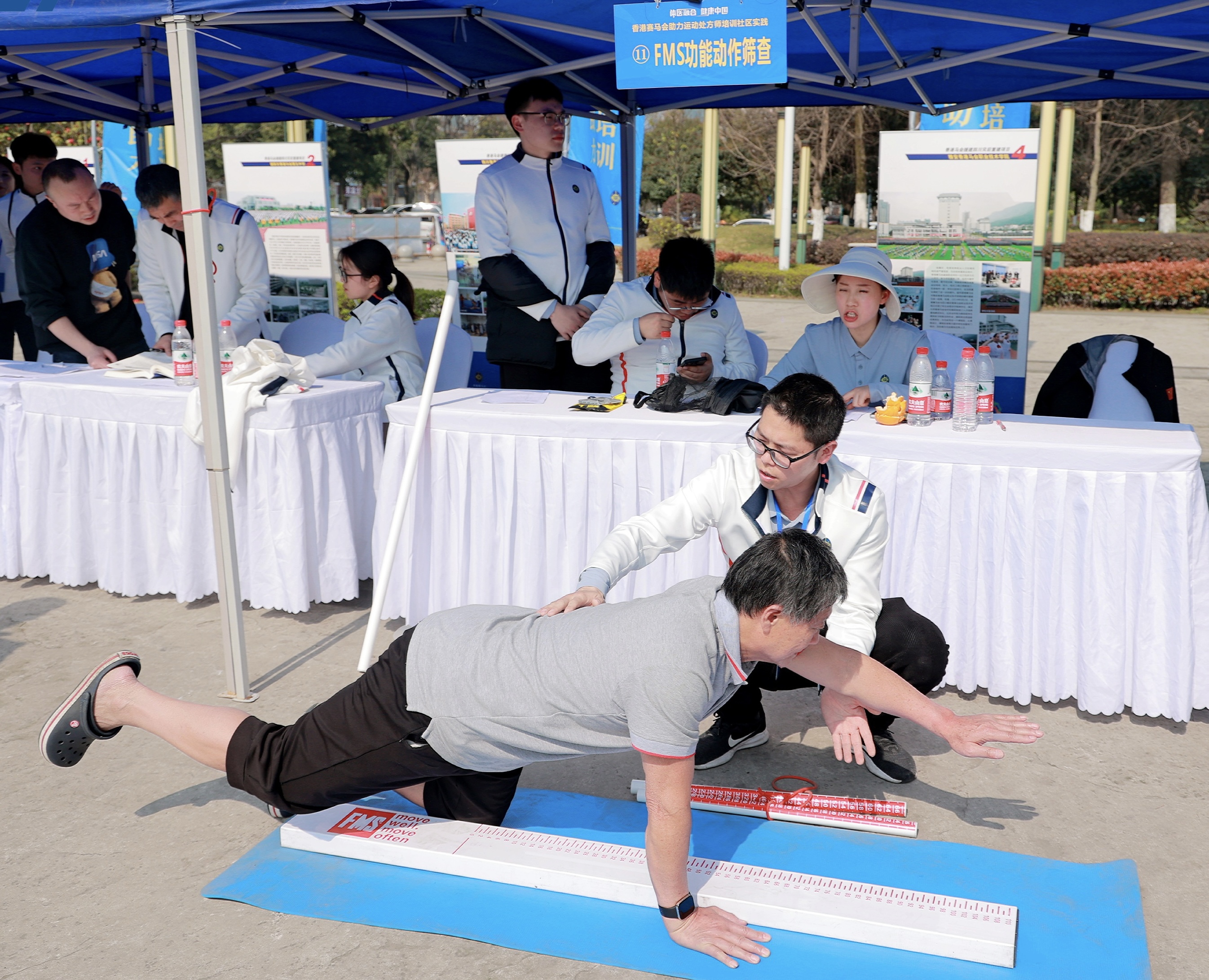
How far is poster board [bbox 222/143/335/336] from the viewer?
8.09 meters

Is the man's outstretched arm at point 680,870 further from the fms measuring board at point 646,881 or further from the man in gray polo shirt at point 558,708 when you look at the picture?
the fms measuring board at point 646,881

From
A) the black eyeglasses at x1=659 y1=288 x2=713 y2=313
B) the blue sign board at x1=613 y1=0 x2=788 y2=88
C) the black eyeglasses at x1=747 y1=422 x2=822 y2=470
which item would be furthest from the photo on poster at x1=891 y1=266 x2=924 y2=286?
the black eyeglasses at x1=747 y1=422 x2=822 y2=470

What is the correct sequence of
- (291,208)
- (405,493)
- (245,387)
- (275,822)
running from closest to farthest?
(275,822), (405,493), (245,387), (291,208)

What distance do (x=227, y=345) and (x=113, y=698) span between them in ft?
7.19

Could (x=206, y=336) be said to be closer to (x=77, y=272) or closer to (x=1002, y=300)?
(x=77, y=272)

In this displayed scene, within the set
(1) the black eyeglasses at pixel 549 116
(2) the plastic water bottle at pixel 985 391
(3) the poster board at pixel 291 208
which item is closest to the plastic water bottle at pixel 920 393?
(2) the plastic water bottle at pixel 985 391

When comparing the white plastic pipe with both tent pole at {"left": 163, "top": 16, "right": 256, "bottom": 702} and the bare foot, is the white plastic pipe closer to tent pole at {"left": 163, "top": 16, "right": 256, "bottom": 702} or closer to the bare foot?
tent pole at {"left": 163, "top": 16, "right": 256, "bottom": 702}

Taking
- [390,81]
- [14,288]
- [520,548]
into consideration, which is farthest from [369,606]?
[14,288]

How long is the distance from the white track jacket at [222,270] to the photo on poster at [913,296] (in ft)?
10.4

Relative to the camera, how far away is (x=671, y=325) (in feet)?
13.2

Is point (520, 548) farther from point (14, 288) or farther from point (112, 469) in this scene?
point (14, 288)

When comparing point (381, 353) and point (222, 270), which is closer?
point (381, 353)

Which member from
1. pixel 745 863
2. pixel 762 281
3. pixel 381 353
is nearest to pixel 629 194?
pixel 381 353

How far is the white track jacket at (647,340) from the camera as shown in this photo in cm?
411
